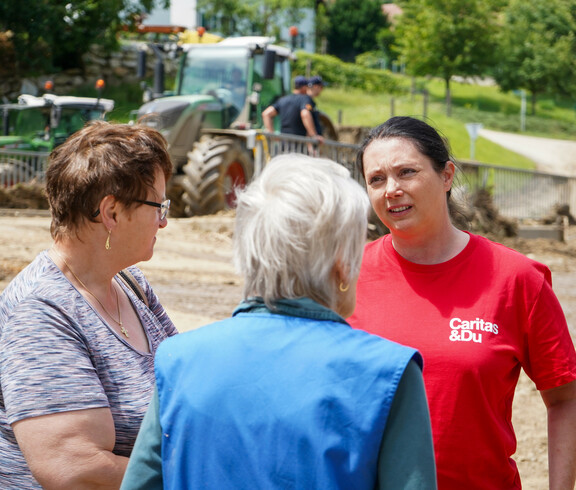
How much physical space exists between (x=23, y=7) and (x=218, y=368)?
27916 millimetres

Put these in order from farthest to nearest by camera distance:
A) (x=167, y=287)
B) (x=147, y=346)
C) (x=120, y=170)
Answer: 1. (x=167, y=287)
2. (x=147, y=346)
3. (x=120, y=170)

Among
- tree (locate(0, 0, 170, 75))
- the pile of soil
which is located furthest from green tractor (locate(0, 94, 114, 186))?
tree (locate(0, 0, 170, 75))

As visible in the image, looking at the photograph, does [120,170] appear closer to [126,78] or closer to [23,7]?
[23,7]

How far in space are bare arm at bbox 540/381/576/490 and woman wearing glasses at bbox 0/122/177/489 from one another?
1199 mm

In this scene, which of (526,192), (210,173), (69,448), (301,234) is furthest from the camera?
(526,192)

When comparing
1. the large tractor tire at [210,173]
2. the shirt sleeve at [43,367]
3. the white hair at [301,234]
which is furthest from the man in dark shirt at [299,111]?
the white hair at [301,234]

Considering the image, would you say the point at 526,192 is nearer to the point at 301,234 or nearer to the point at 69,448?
the point at 69,448

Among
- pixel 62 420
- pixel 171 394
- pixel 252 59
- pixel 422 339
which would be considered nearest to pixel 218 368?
pixel 171 394

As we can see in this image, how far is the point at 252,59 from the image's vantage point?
14.0m

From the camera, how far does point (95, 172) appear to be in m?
2.12

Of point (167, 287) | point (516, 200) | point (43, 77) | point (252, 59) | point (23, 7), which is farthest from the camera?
point (43, 77)

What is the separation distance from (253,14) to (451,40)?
494 inches

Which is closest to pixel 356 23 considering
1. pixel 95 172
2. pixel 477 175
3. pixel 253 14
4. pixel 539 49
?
pixel 539 49

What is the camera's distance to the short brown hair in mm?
2129
